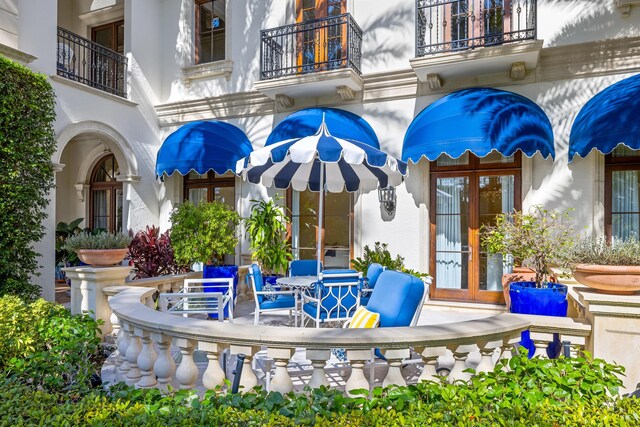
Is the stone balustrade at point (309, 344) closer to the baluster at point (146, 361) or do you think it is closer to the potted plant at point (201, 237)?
the baluster at point (146, 361)

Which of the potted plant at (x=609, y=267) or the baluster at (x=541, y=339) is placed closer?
the potted plant at (x=609, y=267)

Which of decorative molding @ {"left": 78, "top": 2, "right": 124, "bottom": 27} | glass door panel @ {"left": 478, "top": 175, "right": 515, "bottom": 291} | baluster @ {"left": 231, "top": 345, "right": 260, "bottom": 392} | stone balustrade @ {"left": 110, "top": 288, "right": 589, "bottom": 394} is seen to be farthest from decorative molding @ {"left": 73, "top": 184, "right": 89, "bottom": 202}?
baluster @ {"left": 231, "top": 345, "right": 260, "bottom": 392}

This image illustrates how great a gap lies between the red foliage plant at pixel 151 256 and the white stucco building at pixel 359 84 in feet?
6.63

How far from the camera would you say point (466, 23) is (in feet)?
29.4

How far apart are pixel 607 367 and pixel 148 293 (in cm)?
408

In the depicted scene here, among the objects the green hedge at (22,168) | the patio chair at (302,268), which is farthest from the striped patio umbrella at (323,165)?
the green hedge at (22,168)

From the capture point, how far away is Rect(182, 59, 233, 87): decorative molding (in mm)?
11297

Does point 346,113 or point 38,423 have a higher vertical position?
point 346,113

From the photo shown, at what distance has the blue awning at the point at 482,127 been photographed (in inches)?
304

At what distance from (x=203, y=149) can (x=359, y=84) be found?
3834 millimetres

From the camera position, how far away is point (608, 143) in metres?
6.90

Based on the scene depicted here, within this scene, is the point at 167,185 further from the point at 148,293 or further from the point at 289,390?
the point at 289,390

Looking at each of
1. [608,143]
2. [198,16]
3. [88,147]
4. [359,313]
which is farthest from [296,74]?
[88,147]

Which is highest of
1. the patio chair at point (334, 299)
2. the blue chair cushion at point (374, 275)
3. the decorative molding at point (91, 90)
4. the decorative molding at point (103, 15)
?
Result: the decorative molding at point (103, 15)
